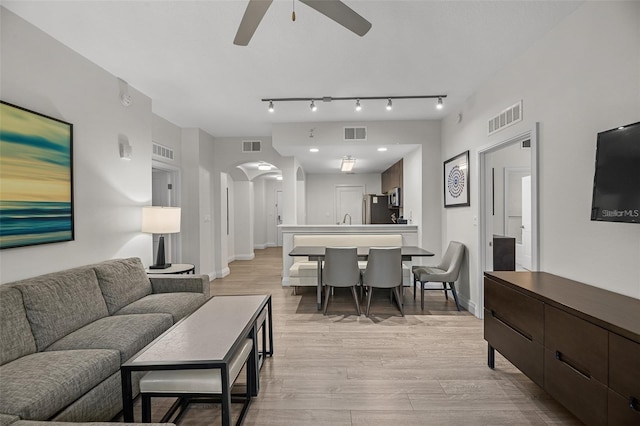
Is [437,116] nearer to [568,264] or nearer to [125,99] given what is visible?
[568,264]

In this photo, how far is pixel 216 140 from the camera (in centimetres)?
644

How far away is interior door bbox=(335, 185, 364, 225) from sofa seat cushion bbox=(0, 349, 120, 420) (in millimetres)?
8192

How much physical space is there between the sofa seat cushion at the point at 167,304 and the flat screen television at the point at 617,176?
3.26 metres

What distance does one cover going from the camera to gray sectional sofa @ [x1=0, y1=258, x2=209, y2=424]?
1.63 m

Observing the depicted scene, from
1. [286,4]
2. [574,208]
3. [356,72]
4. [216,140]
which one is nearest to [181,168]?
[216,140]

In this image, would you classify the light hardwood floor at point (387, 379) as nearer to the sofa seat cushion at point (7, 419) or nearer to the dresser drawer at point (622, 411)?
the dresser drawer at point (622, 411)

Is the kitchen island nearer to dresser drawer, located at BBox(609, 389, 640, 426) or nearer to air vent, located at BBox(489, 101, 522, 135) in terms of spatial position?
air vent, located at BBox(489, 101, 522, 135)

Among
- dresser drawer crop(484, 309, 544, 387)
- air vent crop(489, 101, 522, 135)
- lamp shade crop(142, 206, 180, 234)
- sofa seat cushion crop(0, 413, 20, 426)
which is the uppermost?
air vent crop(489, 101, 522, 135)

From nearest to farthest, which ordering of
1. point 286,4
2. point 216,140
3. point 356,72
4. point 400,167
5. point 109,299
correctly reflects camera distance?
point 286,4 → point 109,299 → point 356,72 → point 216,140 → point 400,167

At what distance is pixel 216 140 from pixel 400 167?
3856 mm

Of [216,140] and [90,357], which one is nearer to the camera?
[90,357]

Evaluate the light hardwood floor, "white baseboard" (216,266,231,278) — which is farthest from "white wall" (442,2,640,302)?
"white baseboard" (216,266,231,278)

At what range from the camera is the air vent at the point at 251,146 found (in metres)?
6.36

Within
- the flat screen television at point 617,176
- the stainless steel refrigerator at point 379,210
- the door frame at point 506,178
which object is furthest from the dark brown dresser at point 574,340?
the stainless steel refrigerator at point 379,210
